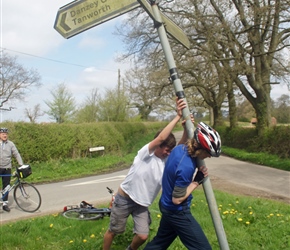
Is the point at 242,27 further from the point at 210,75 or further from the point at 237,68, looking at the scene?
the point at 210,75

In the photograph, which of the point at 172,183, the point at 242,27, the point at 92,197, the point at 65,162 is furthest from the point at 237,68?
the point at 172,183

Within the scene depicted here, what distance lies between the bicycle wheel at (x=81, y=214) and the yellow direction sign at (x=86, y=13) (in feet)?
13.8

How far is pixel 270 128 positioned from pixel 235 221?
52.6ft

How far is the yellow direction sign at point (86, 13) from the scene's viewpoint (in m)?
2.55

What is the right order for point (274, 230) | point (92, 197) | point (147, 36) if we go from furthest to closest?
point (147, 36) < point (92, 197) < point (274, 230)

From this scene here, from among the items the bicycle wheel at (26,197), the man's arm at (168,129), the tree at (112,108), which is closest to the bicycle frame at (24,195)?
the bicycle wheel at (26,197)

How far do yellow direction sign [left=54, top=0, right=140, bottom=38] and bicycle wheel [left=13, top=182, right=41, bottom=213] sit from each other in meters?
6.71

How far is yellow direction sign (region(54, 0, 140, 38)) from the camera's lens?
2.55 meters

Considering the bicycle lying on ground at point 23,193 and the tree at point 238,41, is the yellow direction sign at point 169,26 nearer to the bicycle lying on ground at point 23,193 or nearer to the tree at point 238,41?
the bicycle lying on ground at point 23,193

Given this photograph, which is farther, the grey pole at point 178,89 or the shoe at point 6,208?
the shoe at point 6,208

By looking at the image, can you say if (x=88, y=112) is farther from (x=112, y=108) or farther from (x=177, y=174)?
(x=177, y=174)

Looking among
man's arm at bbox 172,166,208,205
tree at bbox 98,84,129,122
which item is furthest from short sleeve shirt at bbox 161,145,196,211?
tree at bbox 98,84,129,122

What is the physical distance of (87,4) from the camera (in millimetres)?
2547

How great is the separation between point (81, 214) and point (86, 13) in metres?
4.60
